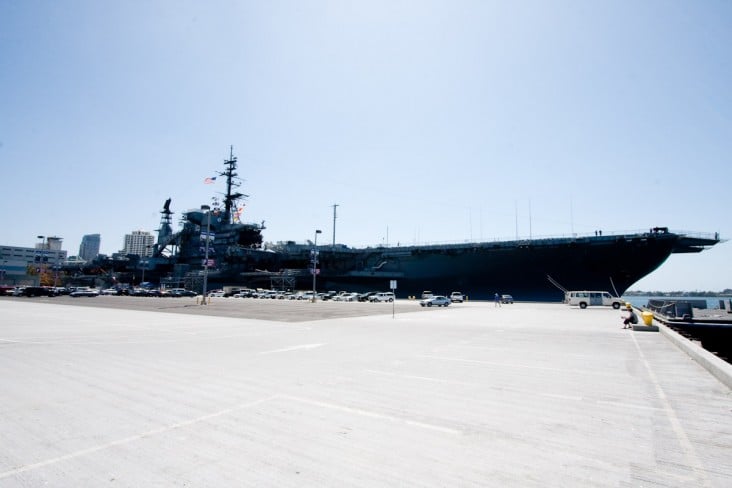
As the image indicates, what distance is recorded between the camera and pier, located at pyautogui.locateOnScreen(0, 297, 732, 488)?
3836mm

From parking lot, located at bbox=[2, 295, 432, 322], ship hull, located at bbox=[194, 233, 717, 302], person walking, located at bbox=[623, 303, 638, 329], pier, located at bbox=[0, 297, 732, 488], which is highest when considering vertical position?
ship hull, located at bbox=[194, 233, 717, 302]

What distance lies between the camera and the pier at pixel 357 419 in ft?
12.6

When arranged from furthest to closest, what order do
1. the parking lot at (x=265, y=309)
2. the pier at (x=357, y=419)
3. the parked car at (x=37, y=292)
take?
the parked car at (x=37, y=292), the parking lot at (x=265, y=309), the pier at (x=357, y=419)

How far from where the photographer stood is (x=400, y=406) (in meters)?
6.05

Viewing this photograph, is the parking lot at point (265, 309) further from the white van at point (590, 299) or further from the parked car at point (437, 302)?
the white van at point (590, 299)

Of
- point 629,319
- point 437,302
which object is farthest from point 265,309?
point 629,319

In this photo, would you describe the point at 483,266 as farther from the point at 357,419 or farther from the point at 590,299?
the point at 357,419

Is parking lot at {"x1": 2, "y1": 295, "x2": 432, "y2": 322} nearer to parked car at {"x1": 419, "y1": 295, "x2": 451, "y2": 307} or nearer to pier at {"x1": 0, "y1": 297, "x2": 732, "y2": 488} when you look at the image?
parked car at {"x1": 419, "y1": 295, "x2": 451, "y2": 307}

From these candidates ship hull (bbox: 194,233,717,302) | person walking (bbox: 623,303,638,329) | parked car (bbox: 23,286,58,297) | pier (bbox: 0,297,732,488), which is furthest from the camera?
parked car (bbox: 23,286,58,297)

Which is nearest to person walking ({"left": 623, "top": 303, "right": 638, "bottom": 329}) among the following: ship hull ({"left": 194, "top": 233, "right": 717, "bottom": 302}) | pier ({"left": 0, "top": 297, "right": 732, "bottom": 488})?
pier ({"left": 0, "top": 297, "right": 732, "bottom": 488})

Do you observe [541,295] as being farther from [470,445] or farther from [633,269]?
[470,445]

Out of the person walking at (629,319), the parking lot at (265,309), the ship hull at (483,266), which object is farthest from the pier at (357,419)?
the ship hull at (483,266)

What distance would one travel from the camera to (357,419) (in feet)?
17.8

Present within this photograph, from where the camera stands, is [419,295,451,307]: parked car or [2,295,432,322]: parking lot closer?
[2,295,432,322]: parking lot
